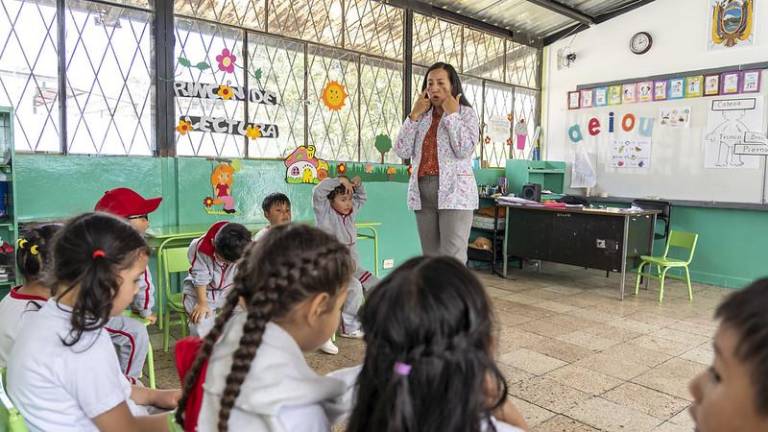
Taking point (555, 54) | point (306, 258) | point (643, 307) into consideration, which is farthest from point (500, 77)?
point (306, 258)

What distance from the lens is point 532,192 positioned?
5.48 metres

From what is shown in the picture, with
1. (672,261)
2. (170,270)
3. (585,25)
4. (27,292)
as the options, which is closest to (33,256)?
(27,292)

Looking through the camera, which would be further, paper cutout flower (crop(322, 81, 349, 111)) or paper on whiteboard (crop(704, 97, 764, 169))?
paper on whiteboard (crop(704, 97, 764, 169))

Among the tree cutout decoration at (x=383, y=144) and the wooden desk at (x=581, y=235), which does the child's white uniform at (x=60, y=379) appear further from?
the wooden desk at (x=581, y=235)

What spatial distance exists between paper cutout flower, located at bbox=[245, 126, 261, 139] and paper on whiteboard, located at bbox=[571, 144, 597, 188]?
3.71 meters

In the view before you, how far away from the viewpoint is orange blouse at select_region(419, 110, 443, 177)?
8.44 feet

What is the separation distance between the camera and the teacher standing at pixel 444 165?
2457mm

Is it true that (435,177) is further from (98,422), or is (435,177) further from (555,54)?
(555,54)

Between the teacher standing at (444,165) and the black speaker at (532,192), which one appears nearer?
the teacher standing at (444,165)

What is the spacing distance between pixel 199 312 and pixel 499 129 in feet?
14.2

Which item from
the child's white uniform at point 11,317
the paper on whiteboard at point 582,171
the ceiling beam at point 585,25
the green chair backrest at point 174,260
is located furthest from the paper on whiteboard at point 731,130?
the child's white uniform at point 11,317

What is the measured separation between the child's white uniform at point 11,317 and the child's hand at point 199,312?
85 cm

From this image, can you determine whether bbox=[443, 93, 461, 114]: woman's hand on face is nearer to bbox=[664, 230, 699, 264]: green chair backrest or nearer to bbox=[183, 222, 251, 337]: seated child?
bbox=[183, 222, 251, 337]: seated child

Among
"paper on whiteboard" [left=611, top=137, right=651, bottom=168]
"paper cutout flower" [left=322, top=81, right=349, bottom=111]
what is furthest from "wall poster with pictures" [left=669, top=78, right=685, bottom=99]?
"paper cutout flower" [left=322, top=81, right=349, bottom=111]
